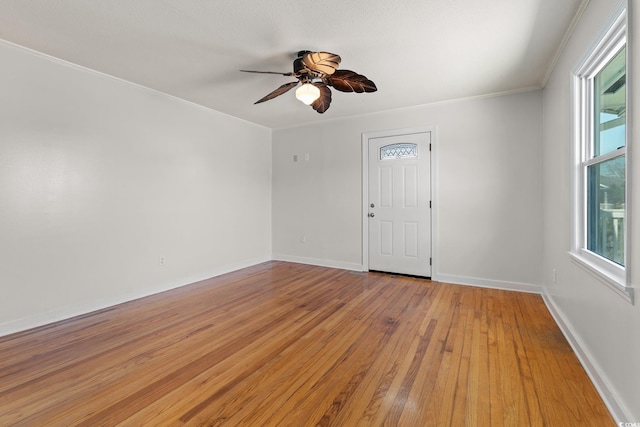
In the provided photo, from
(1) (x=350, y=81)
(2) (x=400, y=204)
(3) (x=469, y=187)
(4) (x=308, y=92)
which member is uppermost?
(1) (x=350, y=81)

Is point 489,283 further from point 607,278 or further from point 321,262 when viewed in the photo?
point 321,262

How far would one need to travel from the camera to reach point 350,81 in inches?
104

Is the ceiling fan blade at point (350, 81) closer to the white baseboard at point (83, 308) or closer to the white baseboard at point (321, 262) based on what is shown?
the white baseboard at point (321, 262)

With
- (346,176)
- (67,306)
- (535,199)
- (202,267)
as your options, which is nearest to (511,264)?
(535,199)

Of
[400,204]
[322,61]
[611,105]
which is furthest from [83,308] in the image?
[611,105]

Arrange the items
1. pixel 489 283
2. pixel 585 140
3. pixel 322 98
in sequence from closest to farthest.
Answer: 1. pixel 585 140
2. pixel 322 98
3. pixel 489 283

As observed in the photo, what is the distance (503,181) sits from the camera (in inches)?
145

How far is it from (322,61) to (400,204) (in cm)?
263

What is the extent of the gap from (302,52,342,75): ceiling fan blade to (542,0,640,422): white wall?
1695mm

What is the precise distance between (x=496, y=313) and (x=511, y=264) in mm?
1079

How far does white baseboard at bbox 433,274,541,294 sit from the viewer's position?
356 cm

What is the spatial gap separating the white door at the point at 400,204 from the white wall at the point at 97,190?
2428 mm

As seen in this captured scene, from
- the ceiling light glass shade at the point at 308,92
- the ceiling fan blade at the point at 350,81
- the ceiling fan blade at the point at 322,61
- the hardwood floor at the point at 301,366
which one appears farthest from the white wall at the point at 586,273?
the ceiling light glass shade at the point at 308,92

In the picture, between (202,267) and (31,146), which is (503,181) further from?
(31,146)
